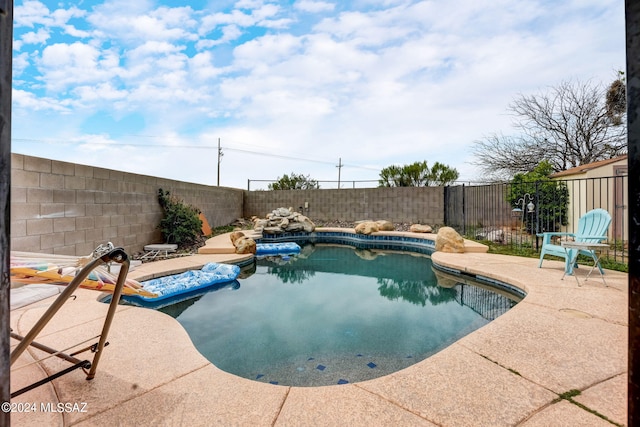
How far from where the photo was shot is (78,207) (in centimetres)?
485

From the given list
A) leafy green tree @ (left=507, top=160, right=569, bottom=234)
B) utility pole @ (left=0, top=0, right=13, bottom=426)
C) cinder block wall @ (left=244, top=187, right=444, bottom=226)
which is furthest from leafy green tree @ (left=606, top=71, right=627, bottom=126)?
utility pole @ (left=0, top=0, right=13, bottom=426)

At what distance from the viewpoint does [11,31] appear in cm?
A: 52

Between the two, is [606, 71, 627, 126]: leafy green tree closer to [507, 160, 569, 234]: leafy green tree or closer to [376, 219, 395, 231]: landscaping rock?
[507, 160, 569, 234]: leafy green tree

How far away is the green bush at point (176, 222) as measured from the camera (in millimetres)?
7125

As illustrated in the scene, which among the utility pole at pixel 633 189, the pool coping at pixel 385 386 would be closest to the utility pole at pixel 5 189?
the utility pole at pixel 633 189

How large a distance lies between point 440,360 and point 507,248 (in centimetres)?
598

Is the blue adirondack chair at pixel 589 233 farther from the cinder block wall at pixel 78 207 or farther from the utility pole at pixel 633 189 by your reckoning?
the cinder block wall at pixel 78 207

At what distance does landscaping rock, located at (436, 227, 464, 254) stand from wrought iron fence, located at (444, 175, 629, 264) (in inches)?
48.9

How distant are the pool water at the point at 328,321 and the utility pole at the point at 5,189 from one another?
6.76 feet

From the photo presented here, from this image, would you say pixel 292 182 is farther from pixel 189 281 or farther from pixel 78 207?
pixel 189 281

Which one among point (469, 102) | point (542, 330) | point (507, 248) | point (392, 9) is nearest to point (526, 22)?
point (469, 102)

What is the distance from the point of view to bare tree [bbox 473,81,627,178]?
11.2 metres

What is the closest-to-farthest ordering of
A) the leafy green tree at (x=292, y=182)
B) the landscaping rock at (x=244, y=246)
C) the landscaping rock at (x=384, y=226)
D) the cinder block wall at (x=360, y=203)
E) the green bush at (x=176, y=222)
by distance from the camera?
the landscaping rock at (x=244, y=246) → the green bush at (x=176, y=222) → the landscaping rock at (x=384, y=226) → the cinder block wall at (x=360, y=203) → the leafy green tree at (x=292, y=182)

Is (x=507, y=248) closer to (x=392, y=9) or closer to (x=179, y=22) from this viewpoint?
(x=392, y=9)
